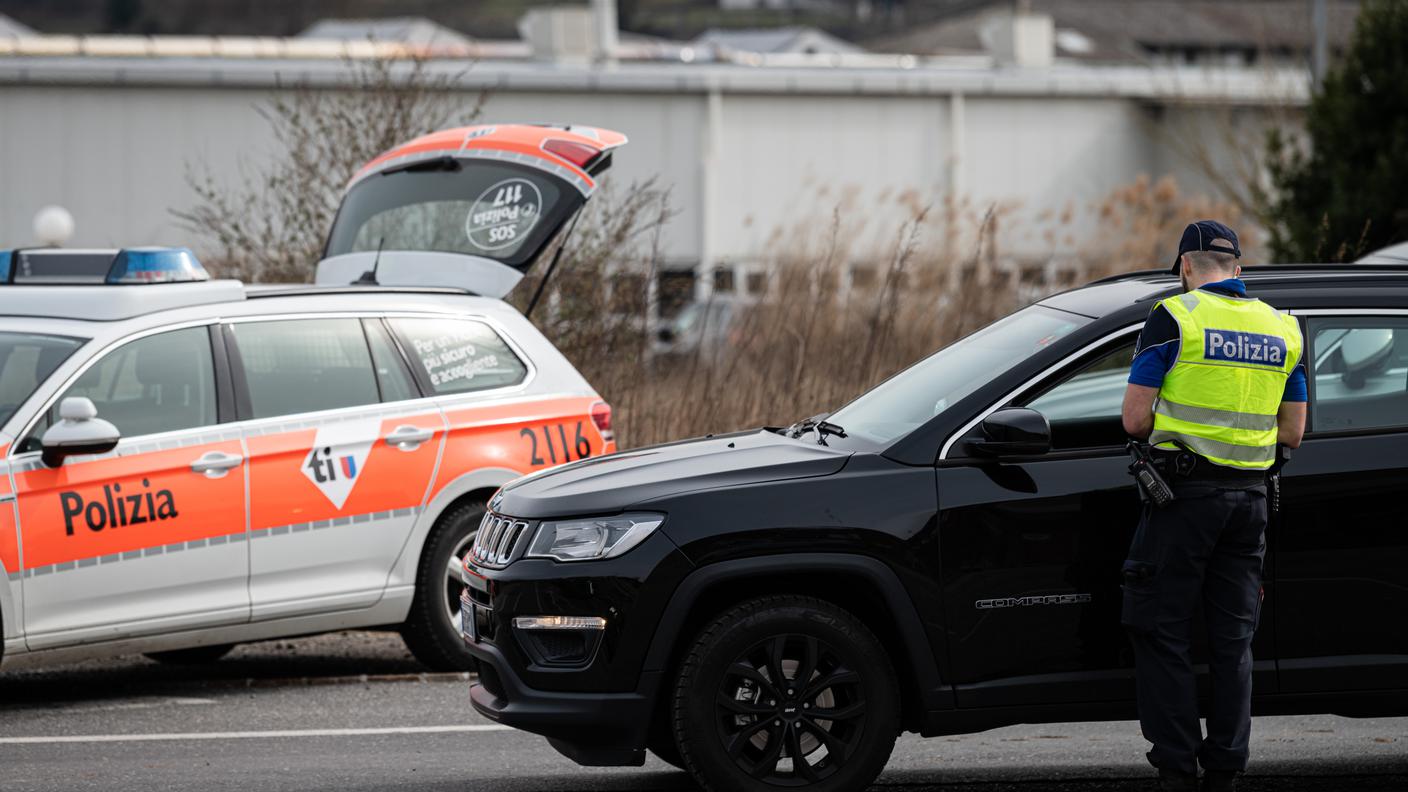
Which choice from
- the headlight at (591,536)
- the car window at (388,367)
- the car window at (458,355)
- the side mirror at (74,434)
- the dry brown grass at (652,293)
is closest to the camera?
the headlight at (591,536)

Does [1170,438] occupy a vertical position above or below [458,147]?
below

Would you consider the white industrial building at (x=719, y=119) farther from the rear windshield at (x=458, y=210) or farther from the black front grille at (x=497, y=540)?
the black front grille at (x=497, y=540)

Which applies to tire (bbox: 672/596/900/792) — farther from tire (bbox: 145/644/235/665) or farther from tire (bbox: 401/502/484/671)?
tire (bbox: 145/644/235/665)

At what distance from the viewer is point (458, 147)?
10148 mm

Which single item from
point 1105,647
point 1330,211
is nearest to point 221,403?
point 1105,647

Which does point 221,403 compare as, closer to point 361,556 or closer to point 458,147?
point 361,556

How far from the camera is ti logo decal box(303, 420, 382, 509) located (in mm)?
7766

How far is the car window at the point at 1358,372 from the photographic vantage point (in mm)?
5727

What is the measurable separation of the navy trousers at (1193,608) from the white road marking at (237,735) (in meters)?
2.71

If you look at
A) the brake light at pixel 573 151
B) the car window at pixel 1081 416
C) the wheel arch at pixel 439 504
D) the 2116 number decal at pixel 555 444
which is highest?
the brake light at pixel 573 151

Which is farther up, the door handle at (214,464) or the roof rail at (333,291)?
the roof rail at (333,291)

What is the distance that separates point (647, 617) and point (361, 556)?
2829mm

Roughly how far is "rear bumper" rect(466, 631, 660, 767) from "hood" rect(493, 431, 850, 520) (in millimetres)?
519

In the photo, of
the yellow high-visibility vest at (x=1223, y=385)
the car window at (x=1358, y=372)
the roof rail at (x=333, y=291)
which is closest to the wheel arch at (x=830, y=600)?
the yellow high-visibility vest at (x=1223, y=385)
